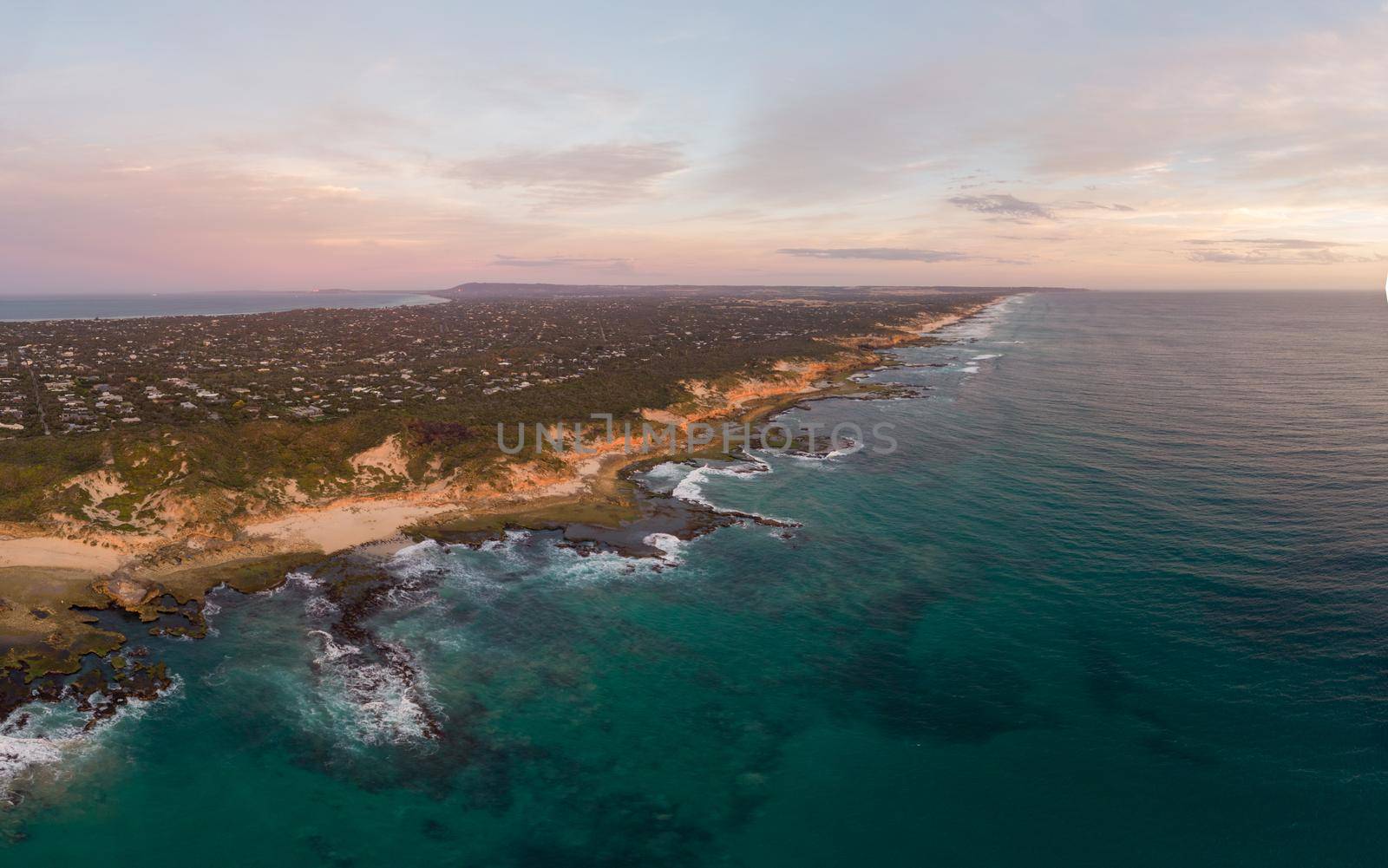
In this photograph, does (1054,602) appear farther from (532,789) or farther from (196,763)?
(196,763)

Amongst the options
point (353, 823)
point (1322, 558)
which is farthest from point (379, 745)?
point (1322, 558)

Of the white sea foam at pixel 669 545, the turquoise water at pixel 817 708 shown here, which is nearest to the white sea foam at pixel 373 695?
the turquoise water at pixel 817 708

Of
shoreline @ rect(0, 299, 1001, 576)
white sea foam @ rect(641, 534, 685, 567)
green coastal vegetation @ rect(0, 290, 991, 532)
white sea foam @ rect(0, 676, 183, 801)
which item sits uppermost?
green coastal vegetation @ rect(0, 290, 991, 532)

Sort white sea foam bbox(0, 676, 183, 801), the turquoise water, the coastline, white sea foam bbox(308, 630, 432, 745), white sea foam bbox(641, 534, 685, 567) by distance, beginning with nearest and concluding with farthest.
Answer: the turquoise water, white sea foam bbox(0, 676, 183, 801), white sea foam bbox(308, 630, 432, 745), the coastline, white sea foam bbox(641, 534, 685, 567)

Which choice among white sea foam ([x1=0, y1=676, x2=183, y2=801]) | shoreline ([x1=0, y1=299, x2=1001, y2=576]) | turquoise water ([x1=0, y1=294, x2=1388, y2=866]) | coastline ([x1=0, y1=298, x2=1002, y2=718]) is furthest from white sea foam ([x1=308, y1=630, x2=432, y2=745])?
shoreline ([x1=0, y1=299, x2=1001, y2=576])

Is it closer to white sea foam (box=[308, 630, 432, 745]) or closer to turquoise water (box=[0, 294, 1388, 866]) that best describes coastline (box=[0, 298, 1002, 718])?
turquoise water (box=[0, 294, 1388, 866])

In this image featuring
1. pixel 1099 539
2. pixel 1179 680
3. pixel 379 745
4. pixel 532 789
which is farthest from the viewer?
pixel 1099 539

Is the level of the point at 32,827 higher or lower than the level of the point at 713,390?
lower

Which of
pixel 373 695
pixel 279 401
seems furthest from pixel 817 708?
pixel 279 401
